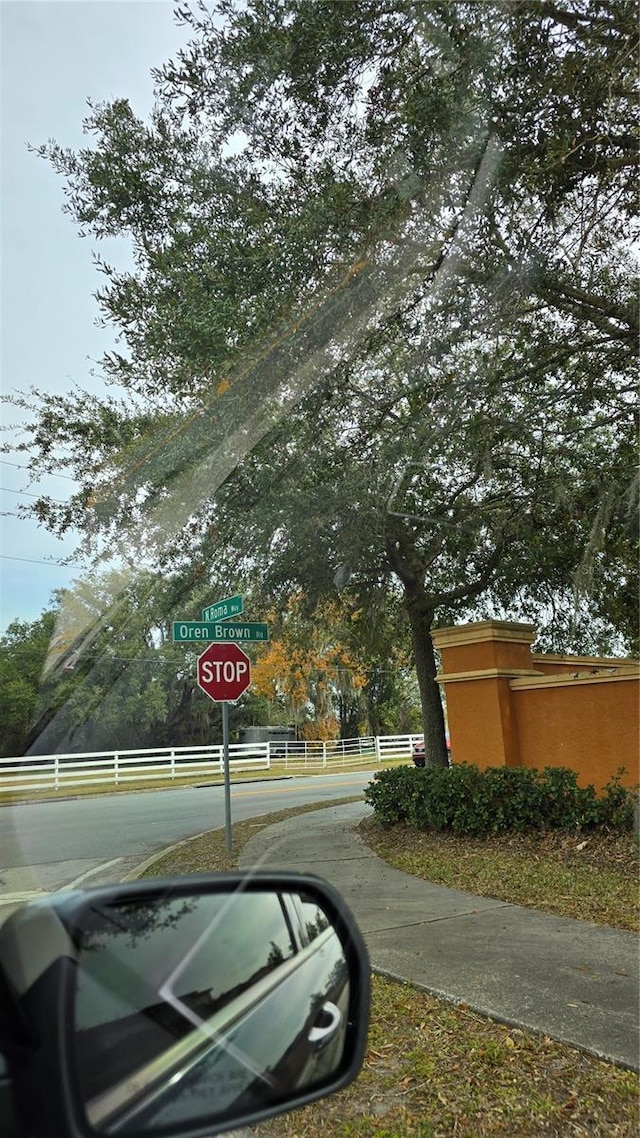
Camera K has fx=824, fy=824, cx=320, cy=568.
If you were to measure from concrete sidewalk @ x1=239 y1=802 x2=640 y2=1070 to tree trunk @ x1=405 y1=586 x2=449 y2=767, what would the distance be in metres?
4.55

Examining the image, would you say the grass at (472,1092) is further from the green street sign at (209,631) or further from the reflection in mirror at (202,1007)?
the green street sign at (209,631)

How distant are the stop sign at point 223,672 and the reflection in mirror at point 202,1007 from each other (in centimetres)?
783

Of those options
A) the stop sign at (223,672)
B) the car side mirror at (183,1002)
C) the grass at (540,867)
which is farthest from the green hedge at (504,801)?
the car side mirror at (183,1002)

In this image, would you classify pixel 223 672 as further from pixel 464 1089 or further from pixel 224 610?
pixel 464 1089

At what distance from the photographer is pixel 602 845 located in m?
8.18

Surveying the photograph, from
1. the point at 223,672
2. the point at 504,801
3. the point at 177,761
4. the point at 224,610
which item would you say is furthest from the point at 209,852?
the point at 177,761

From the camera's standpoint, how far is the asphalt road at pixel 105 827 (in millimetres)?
9078

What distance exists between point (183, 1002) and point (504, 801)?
8.54 meters

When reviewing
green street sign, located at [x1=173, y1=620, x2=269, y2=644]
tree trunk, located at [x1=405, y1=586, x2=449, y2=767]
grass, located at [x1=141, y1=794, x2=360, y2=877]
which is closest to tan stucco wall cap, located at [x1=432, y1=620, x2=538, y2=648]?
tree trunk, located at [x1=405, y1=586, x2=449, y2=767]

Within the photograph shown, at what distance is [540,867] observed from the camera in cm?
780

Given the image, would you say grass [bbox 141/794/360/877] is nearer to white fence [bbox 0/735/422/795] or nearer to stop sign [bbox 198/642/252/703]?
stop sign [bbox 198/642/252/703]

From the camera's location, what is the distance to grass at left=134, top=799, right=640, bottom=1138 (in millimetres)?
3092

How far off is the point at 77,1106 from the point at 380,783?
10212 millimetres

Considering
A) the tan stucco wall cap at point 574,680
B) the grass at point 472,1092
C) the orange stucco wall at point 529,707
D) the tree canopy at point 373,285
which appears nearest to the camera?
the grass at point 472,1092
